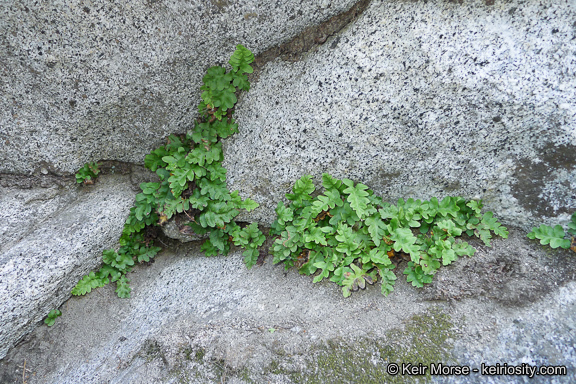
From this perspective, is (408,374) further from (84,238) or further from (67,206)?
(67,206)

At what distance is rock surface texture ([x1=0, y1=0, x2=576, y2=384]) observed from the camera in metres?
2.79

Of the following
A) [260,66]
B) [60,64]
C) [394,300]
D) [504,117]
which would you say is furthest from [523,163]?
[60,64]

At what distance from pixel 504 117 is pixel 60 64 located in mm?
3905

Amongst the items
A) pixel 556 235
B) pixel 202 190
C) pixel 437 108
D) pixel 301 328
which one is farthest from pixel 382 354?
pixel 202 190

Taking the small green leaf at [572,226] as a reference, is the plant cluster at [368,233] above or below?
above

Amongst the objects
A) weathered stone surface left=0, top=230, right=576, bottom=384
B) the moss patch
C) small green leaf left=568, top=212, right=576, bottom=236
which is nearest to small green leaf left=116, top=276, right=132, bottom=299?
weathered stone surface left=0, top=230, right=576, bottom=384

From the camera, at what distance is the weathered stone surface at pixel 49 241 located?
3379mm

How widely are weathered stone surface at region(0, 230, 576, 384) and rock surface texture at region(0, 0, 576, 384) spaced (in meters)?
0.02

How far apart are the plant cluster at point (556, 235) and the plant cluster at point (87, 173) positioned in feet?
14.1

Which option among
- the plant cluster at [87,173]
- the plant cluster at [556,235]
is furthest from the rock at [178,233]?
the plant cluster at [556,235]

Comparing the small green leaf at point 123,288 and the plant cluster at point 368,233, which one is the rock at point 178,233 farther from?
the plant cluster at point 368,233

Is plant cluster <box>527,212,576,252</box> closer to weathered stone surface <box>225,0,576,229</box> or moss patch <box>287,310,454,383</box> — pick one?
weathered stone surface <box>225,0,576,229</box>

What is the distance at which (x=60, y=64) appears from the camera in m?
3.31

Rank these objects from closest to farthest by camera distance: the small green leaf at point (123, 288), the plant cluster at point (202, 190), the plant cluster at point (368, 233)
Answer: the plant cluster at point (368, 233) → the plant cluster at point (202, 190) → the small green leaf at point (123, 288)
